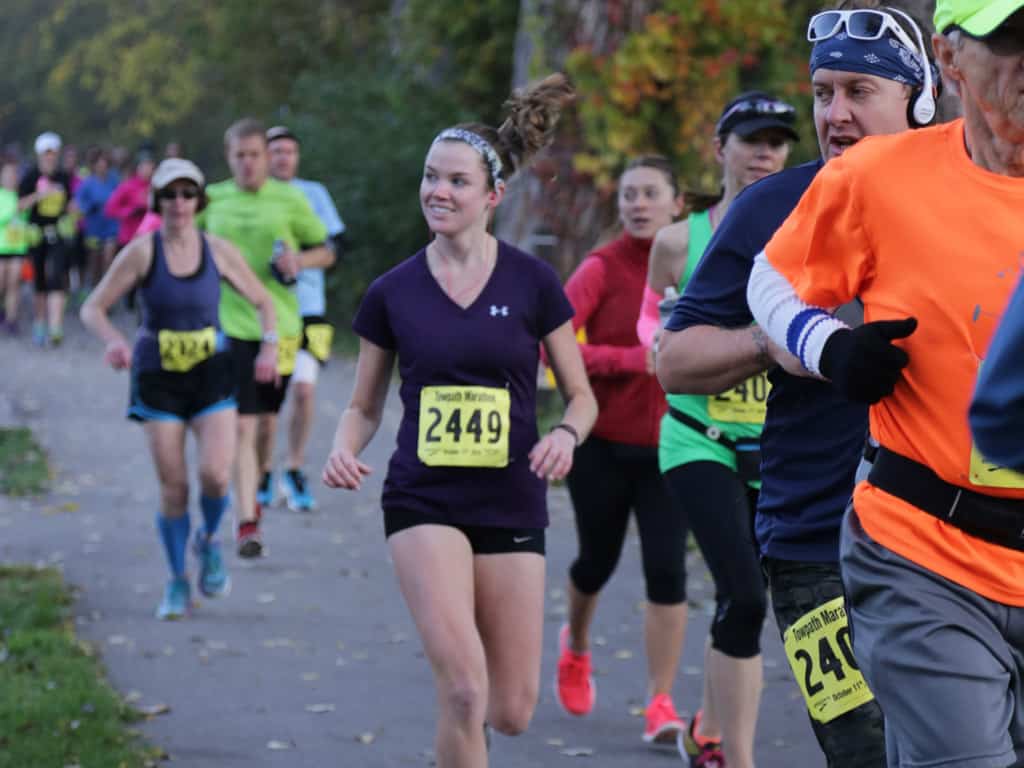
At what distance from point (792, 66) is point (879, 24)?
13965 mm

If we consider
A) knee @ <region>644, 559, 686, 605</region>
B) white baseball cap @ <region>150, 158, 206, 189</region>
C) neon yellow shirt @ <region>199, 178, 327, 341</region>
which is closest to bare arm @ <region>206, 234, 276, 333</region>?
white baseball cap @ <region>150, 158, 206, 189</region>

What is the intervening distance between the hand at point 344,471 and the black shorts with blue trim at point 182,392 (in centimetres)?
345

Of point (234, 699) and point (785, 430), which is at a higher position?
point (785, 430)

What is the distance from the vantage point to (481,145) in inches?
218

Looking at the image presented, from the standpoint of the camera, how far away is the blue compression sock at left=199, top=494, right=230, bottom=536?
8867mm

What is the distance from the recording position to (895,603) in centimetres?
301

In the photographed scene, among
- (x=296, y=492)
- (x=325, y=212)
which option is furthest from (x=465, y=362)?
(x=325, y=212)

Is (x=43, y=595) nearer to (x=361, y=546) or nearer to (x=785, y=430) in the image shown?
(x=361, y=546)

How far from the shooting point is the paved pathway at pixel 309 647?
6570 millimetres

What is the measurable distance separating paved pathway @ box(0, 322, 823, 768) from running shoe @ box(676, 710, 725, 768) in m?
0.33

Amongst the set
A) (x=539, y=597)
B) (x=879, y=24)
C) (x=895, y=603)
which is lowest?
(x=539, y=597)

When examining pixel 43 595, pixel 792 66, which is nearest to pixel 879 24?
pixel 43 595

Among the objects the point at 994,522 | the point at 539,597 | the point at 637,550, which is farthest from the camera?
the point at 637,550

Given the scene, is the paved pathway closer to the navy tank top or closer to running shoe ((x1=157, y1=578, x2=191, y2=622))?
running shoe ((x1=157, y1=578, x2=191, y2=622))
